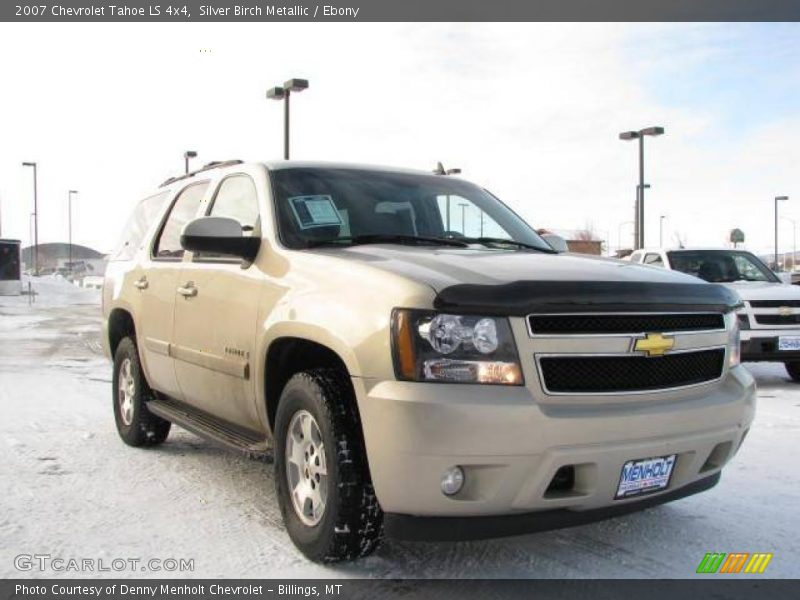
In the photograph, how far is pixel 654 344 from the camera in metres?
3.12

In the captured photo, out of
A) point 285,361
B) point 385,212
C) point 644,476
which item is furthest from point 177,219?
point 644,476

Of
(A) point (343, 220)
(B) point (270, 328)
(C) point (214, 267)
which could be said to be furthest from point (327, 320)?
(C) point (214, 267)

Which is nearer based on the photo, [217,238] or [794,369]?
[217,238]

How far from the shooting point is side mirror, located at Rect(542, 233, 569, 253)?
4.92 meters

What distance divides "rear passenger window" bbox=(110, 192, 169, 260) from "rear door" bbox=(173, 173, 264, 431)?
4.64 ft

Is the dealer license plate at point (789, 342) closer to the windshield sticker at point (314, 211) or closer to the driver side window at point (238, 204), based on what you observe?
the windshield sticker at point (314, 211)

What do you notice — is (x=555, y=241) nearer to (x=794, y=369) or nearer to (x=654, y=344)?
(x=654, y=344)

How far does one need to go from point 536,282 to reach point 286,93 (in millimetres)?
14097

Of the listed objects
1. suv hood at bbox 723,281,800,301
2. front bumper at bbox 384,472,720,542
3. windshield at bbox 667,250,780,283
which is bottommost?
front bumper at bbox 384,472,720,542

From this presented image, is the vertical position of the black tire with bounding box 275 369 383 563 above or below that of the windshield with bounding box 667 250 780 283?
below

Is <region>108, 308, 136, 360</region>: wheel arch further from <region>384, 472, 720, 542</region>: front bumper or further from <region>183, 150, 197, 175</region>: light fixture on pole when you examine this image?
<region>183, 150, 197, 175</region>: light fixture on pole

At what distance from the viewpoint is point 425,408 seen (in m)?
2.80

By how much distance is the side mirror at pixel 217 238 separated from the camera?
12.8 ft

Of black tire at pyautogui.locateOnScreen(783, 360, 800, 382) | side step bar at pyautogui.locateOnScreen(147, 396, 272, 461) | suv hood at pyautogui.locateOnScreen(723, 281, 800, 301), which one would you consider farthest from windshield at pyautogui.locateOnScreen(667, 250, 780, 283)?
side step bar at pyautogui.locateOnScreen(147, 396, 272, 461)
